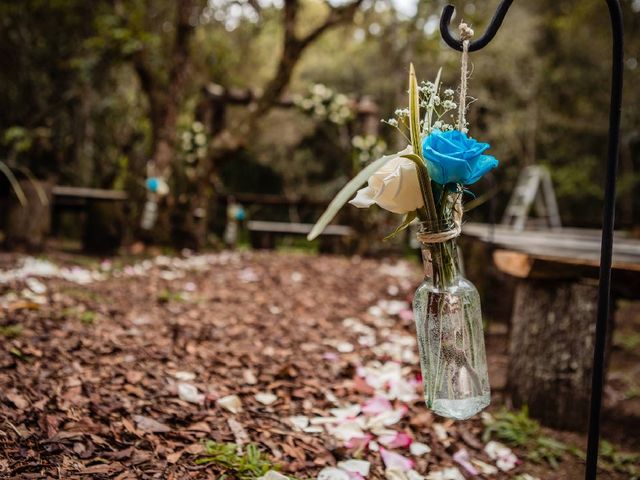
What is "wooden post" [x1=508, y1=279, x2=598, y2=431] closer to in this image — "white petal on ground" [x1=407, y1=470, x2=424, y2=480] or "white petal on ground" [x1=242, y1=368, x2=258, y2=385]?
"white petal on ground" [x1=407, y1=470, x2=424, y2=480]

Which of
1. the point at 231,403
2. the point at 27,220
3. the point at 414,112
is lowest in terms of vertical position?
the point at 231,403

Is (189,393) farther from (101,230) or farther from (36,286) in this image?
(101,230)

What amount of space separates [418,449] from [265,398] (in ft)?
2.20

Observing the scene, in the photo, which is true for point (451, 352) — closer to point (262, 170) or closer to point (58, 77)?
point (58, 77)

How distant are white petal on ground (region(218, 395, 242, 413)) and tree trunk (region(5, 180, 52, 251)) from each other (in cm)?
397

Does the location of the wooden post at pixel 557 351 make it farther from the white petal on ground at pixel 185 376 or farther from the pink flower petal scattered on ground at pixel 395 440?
the white petal on ground at pixel 185 376

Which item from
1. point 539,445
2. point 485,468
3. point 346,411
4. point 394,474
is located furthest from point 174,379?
point 539,445

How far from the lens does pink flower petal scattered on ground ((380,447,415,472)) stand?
71.4 inches

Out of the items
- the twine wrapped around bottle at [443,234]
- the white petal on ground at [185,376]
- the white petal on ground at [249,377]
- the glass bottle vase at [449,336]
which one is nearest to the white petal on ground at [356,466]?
the glass bottle vase at [449,336]

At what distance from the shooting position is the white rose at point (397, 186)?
3.78ft

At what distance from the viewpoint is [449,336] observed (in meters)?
1.25

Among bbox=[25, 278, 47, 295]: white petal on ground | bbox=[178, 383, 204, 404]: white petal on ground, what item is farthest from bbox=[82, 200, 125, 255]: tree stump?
bbox=[178, 383, 204, 404]: white petal on ground

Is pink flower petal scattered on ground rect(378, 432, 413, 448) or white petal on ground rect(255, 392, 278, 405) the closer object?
pink flower petal scattered on ground rect(378, 432, 413, 448)

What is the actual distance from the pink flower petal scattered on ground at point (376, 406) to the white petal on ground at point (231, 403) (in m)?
0.55
